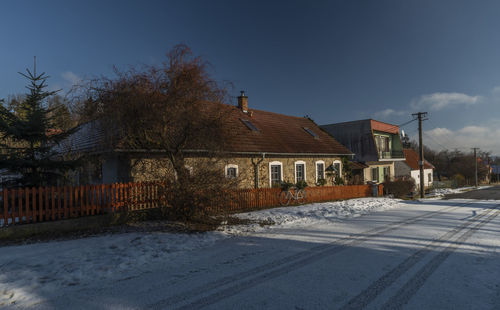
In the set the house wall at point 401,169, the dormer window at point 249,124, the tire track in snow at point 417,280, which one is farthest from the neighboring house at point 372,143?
the tire track in snow at point 417,280

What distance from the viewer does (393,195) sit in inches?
800

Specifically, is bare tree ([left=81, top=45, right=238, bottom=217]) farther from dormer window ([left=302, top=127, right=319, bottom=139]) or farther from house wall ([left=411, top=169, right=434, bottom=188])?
house wall ([left=411, top=169, right=434, bottom=188])

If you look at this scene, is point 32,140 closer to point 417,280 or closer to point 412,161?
point 417,280

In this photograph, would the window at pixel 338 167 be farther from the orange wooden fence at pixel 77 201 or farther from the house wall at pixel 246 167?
the orange wooden fence at pixel 77 201

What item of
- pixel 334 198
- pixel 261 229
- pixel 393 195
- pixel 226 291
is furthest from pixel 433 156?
pixel 226 291

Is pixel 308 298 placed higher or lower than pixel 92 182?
lower

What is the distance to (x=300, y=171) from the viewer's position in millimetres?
18703

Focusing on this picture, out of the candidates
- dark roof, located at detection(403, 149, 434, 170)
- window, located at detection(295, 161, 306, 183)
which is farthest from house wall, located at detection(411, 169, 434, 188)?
window, located at detection(295, 161, 306, 183)

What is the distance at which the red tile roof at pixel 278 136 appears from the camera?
1614 cm

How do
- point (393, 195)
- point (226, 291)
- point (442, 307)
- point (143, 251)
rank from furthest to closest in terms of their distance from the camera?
1. point (393, 195)
2. point (143, 251)
3. point (226, 291)
4. point (442, 307)

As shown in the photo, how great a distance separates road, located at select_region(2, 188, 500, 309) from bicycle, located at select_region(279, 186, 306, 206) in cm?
687

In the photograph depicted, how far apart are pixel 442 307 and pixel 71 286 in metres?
5.41

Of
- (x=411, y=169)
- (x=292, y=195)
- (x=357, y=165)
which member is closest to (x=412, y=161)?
(x=411, y=169)

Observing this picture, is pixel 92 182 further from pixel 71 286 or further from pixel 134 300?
pixel 134 300
